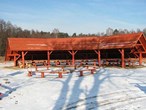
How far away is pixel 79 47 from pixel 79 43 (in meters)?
1.57

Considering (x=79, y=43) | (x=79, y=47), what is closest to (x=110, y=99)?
(x=79, y=47)

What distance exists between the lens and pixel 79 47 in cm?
3822

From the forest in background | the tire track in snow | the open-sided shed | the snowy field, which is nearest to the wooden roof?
the open-sided shed

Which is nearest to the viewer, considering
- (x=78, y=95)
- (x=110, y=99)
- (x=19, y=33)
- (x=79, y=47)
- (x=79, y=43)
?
(x=110, y=99)

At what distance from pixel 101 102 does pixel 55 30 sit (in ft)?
444

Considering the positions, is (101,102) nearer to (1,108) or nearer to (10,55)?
(1,108)

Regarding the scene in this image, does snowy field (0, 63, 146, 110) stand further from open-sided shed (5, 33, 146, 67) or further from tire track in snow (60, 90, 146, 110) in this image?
open-sided shed (5, 33, 146, 67)

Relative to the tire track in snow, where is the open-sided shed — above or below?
above

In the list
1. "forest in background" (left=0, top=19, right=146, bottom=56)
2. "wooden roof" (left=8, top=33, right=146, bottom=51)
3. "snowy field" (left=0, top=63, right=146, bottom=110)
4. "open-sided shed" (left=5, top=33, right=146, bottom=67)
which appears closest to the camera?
"snowy field" (left=0, top=63, right=146, bottom=110)

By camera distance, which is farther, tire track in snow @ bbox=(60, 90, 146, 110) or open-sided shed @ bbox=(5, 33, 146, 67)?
open-sided shed @ bbox=(5, 33, 146, 67)

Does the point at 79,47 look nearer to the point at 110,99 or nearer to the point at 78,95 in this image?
the point at 78,95

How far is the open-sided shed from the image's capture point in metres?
35.6

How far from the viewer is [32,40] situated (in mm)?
40656

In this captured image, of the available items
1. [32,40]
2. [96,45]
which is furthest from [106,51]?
[32,40]
